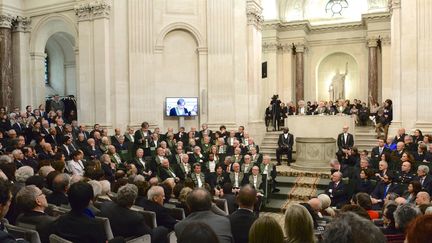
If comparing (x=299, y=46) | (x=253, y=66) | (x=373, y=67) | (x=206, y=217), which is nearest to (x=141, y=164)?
(x=206, y=217)

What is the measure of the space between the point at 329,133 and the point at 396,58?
3346 millimetres

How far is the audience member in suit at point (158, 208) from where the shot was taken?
208 inches

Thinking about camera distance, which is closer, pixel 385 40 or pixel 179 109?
pixel 179 109

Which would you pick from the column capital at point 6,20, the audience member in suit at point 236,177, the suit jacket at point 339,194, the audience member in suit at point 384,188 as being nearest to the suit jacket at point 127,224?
the audience member in suit at point 384,188

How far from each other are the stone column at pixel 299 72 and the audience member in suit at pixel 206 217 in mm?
21284

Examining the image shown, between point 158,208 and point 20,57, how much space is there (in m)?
14.2

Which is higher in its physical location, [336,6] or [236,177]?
[336,6]

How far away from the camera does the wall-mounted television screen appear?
611 inches

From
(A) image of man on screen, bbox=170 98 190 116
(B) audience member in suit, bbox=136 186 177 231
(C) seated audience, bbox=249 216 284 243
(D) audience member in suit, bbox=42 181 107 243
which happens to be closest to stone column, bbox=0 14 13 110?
(A) image of man on screen, bbox=170 98 190 116

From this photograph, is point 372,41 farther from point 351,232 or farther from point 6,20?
point 351,232

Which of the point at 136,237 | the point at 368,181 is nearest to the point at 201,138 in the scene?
the point at 368,181

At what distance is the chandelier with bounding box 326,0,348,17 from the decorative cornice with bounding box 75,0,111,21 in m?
15.5

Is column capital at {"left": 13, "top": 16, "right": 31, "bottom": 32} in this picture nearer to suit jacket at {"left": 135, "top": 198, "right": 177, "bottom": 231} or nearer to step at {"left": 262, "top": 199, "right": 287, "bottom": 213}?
step at {"left": 262, "top": 199, "right": 287, "bottom": 213}

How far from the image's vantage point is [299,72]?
24.5m
